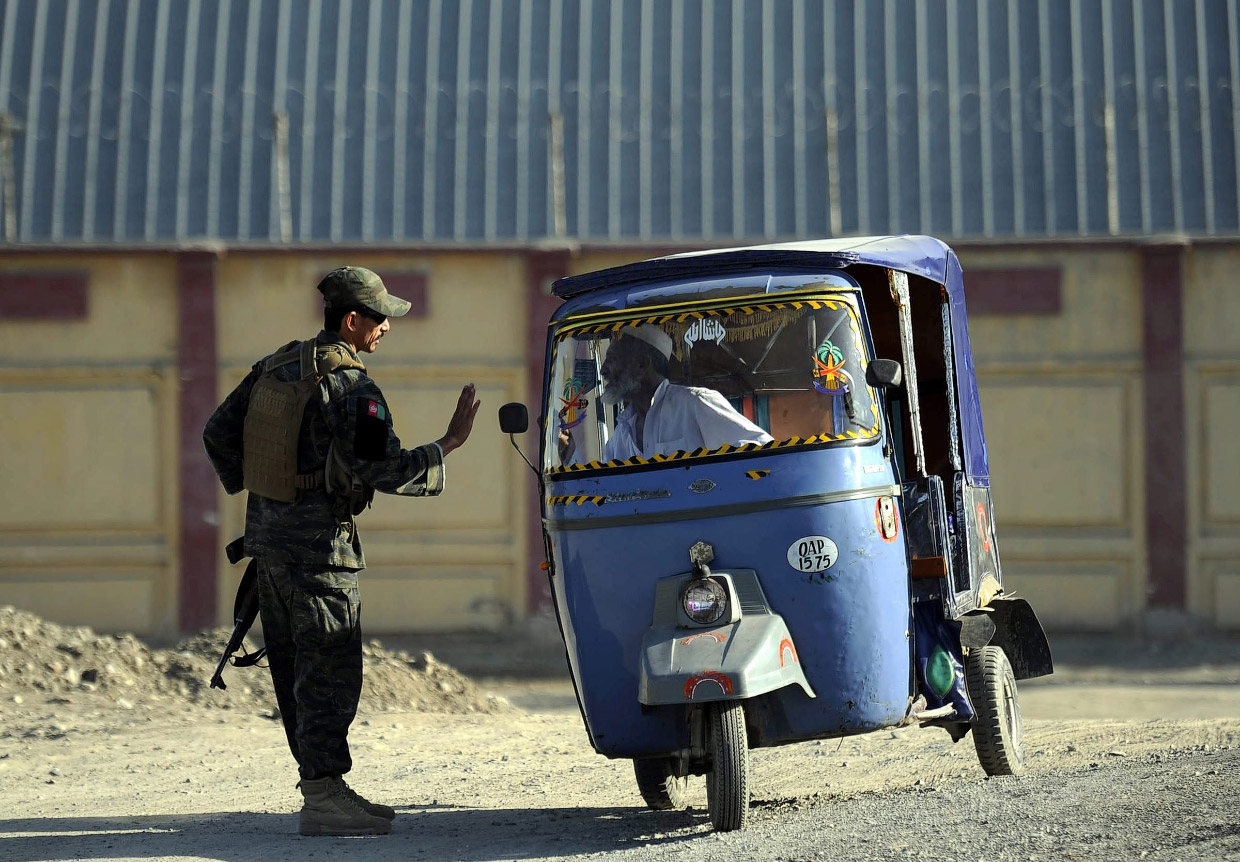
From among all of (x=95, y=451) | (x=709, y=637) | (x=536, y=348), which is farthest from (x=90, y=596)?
(x=709, y=637)

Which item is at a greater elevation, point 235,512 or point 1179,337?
point 1179,337

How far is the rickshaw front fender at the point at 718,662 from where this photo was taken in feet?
16.9

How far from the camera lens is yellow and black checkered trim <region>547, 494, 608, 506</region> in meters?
5.71

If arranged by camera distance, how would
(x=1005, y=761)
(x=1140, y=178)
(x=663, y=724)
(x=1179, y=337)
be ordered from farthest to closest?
(x=1140, y=178), (x=1179, y=337), (x=1005, y=761), (x=663, y=724)

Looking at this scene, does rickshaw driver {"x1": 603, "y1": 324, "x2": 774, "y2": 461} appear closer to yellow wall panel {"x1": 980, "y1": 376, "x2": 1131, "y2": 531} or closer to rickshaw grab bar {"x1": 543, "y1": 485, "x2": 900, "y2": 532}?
rickshaw grab bar {"x1": 543, "y1": 485, "x2": 900, "y2": 532}

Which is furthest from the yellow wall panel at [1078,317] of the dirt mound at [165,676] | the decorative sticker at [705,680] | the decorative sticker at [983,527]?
the decorative sticker at [705,680]

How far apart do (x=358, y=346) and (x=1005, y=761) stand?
3.40 metres

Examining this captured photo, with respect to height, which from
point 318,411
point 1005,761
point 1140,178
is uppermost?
point 1140,178

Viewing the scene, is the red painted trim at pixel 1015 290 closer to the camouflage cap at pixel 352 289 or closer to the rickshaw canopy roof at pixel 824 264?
the rickshaw canopy roof at pixel 824 264

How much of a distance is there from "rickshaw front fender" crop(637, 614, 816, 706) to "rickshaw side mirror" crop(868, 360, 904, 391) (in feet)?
3.14

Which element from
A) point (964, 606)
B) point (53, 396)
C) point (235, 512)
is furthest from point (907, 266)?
point (53, 396)

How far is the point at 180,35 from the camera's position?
15.2 m

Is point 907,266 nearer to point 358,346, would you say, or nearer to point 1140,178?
point 358,346

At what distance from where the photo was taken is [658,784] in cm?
638
